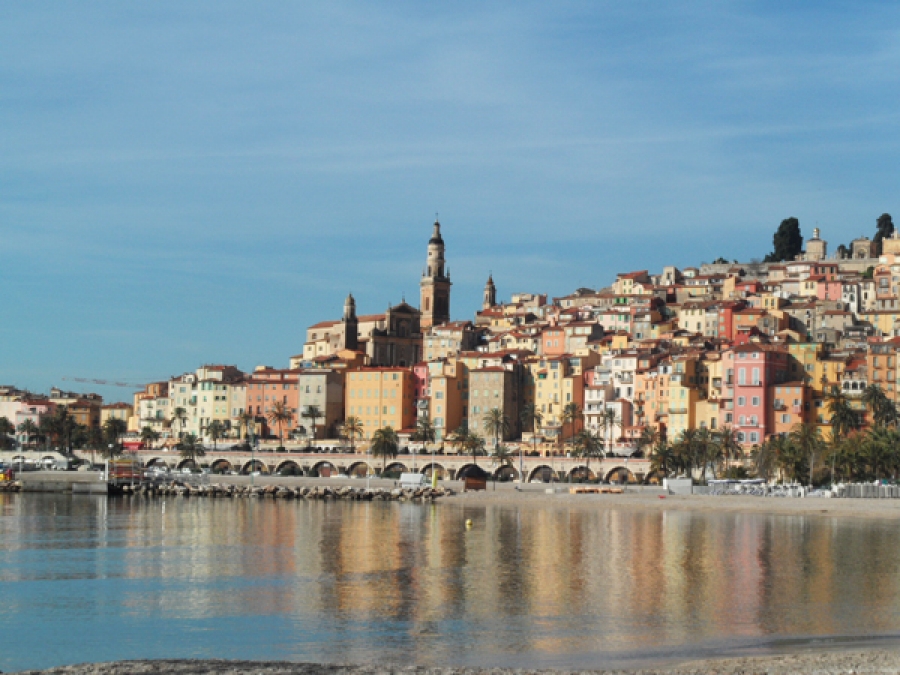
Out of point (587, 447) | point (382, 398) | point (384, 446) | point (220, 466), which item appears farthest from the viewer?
point (382, 398)

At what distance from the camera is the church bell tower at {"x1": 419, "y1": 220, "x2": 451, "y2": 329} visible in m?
155

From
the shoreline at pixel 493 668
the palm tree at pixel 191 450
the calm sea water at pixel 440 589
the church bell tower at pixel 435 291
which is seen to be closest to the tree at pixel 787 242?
the church bell tower at pixel 435 291

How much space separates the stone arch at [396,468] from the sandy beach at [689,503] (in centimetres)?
1735

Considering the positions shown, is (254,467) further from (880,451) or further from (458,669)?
(458,669)

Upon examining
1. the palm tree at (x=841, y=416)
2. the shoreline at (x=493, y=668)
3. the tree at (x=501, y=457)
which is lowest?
the shoreline at (x=493, y=668)

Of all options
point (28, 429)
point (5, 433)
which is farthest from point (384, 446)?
point (5, 433)

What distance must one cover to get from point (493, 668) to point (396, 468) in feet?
269

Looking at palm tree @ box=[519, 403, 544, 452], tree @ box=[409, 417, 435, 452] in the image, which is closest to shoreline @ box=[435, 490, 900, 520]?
palm tree @ box=[519, 403, 544, 452]

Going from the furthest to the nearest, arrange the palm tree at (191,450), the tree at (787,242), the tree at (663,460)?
1. the tree at (787,242)
2. the palm tree at (191,450)
3. the tree at (663,460)

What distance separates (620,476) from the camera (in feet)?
317

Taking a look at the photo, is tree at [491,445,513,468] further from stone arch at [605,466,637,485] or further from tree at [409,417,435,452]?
tree at [409,417,435,452]

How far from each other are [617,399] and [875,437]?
29924 mm

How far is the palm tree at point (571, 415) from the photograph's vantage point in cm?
10750

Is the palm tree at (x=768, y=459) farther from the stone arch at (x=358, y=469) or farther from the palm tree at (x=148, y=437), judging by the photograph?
the palm tree at (x=148, y=437)
